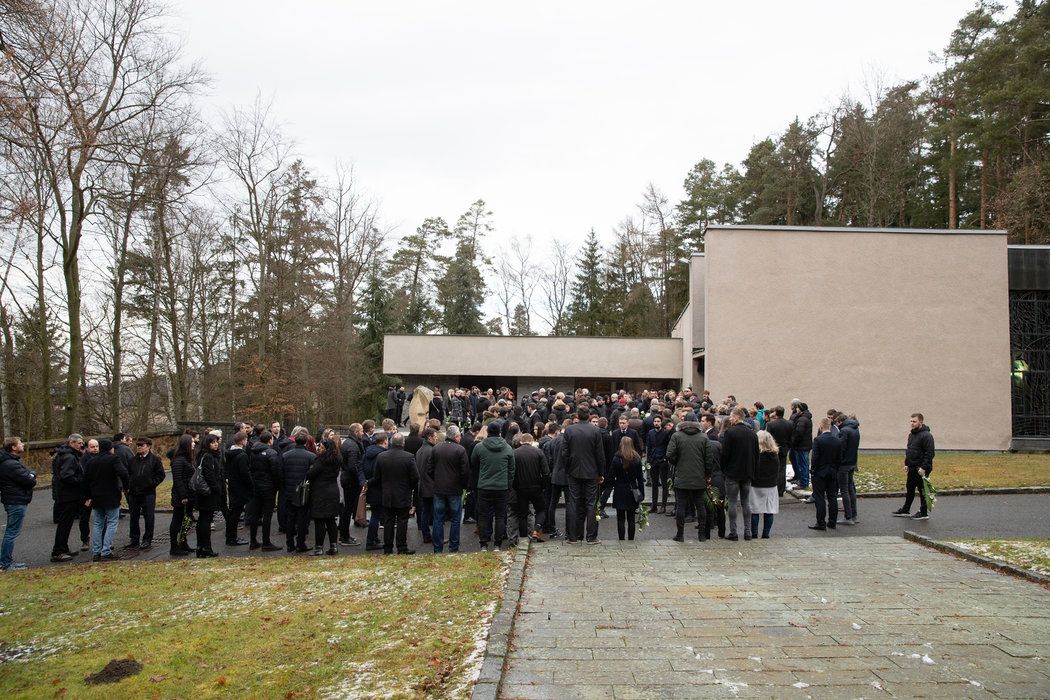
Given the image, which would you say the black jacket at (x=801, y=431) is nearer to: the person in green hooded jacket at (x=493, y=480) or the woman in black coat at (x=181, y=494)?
the person in green hooded jacket at (x=493, y=480)

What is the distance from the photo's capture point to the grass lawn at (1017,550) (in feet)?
25.3

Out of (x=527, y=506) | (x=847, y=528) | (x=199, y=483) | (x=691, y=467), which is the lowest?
(x=847, y=528)

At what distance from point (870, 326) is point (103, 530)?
72.2 feet

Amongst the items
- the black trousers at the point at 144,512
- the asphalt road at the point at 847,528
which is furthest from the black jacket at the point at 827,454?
the black trousers at the point at 144,512

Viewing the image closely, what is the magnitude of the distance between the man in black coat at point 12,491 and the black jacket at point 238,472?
1887mm

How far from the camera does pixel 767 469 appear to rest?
383 inches

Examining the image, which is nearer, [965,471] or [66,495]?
[66,495]

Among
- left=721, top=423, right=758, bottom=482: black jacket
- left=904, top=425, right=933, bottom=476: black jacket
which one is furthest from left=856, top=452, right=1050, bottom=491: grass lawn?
left=721, top=423, right=758, bottom=482: black jacket

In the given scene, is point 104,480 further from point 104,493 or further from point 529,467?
point 529,467

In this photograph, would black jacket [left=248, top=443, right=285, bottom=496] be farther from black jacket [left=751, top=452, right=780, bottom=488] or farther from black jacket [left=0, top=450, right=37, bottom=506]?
black jacket [left=751, top=452, right=780, bottom=488]

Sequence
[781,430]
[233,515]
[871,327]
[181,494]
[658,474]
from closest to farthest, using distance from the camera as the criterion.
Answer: [181,494]
[233,515]
[658,474]
[781,430]
[871,327]

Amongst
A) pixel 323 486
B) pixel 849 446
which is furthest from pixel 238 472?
pixel 849 446

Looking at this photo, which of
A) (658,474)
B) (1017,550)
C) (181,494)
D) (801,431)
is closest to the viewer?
(1017,550)

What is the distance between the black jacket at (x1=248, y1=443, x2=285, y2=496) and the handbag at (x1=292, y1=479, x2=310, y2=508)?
526 mm
